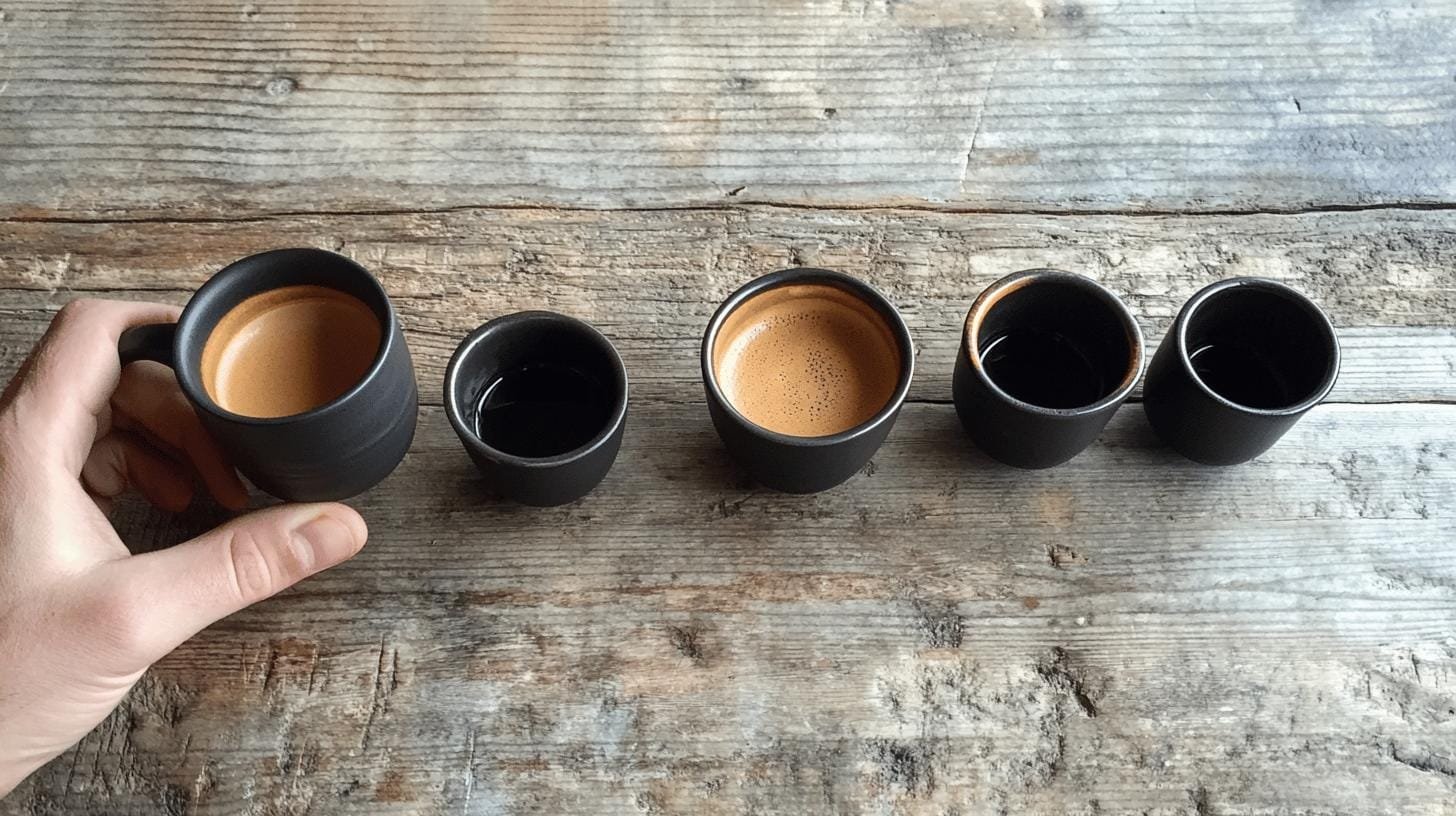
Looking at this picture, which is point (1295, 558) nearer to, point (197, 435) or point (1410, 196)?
point (1410, 196)

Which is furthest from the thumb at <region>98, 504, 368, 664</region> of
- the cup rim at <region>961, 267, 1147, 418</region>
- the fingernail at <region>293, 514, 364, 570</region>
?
the cup rim at <region>961, 267, 1147, 418</region>

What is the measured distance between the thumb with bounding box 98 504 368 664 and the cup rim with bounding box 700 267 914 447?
0.33 m

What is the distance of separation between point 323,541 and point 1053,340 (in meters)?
0.66

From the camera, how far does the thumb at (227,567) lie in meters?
0.84

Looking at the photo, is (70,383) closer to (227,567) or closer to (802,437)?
(227,567)

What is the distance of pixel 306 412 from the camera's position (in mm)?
839

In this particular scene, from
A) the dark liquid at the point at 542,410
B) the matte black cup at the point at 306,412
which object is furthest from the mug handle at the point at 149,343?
the dark liquid at the point at 542,410

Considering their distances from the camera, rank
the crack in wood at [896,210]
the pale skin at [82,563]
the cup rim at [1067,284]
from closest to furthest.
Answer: the pale skin at [82,563], the cup rim at [1067,284], the crack in wood at [896,210]

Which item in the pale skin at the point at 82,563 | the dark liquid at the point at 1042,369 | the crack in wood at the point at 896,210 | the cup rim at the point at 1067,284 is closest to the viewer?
the pale skin at the point at 82,563

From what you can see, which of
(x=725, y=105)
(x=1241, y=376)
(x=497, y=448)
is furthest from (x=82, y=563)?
(x=1241, y=376)

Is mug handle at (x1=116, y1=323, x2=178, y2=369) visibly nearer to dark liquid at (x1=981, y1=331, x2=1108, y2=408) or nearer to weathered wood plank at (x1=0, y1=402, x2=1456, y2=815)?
weathered wood plank at (x1=0, y1=402, x2=1456, y2=815)

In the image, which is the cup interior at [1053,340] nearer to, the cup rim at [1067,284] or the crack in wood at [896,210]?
the cup rim at [1067,284]

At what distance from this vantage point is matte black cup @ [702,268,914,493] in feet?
2.97

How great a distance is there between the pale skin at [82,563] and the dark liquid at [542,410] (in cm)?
14
